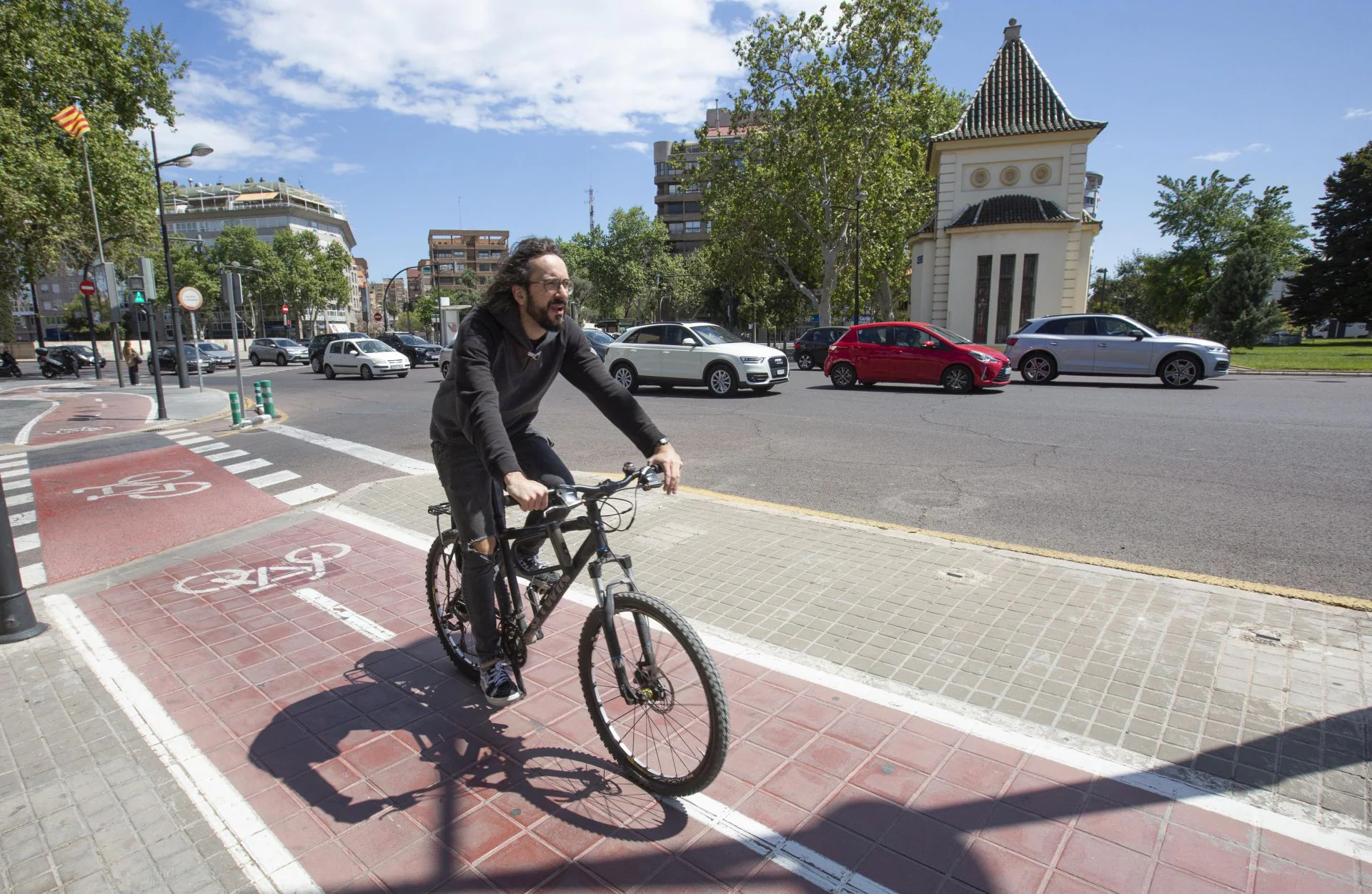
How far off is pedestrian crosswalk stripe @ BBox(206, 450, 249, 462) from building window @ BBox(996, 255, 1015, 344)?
88.7ft

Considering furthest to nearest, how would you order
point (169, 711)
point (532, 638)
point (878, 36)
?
1. point (878, 36)
2. point (169, 711)
3. point (532, 638)

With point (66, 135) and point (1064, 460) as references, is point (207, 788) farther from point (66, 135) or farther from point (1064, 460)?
point (66, 135)

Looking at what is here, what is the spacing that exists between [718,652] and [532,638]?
3.46 ft

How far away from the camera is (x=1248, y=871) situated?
7.18 ft

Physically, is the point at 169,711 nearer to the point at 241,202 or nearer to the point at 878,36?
the point at 878,36

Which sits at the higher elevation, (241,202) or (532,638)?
(241,202)

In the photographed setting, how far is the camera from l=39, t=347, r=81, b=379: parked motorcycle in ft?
109

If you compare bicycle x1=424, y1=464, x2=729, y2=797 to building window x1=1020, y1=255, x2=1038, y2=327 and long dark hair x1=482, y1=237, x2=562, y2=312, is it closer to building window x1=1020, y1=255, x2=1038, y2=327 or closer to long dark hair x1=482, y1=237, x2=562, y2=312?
long dark hair x1=482, y1=237, x2=562, y2=312

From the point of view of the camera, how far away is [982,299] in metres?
30.1

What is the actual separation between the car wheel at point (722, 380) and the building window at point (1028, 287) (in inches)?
714

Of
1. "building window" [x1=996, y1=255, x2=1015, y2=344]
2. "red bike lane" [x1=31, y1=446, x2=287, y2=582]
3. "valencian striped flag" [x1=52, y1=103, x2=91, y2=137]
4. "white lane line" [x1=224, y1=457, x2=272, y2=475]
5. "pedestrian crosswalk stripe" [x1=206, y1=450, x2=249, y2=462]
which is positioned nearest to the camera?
"red bike lane" [x1=31, y1=446, x2=287, y2=582]

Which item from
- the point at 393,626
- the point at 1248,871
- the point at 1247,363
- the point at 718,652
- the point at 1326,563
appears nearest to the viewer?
the point at 1248,871

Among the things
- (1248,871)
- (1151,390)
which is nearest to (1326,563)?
(1248,871)

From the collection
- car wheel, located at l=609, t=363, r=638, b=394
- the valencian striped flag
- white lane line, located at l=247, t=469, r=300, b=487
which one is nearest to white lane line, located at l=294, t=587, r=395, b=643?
white lane line, located at l=247, t=469, r=300, b=487
